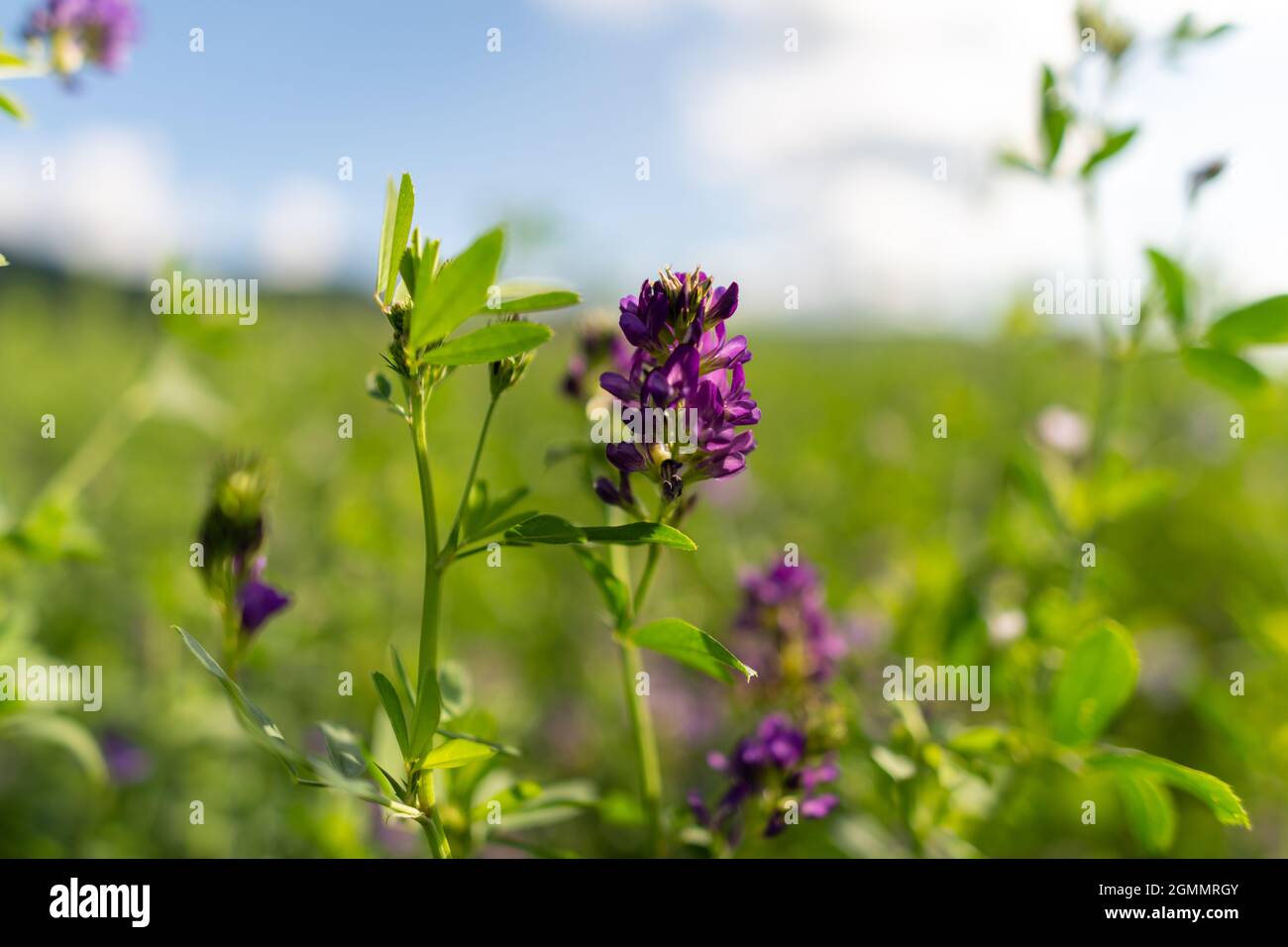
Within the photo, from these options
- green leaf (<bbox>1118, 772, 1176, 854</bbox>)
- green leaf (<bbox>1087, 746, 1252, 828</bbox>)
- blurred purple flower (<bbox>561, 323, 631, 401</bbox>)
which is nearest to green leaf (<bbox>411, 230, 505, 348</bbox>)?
blurred purple flower (<bbox>561, 323, 631, 401</bbox>)

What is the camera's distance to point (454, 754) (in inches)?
42.3

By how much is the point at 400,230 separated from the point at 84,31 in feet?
3.63

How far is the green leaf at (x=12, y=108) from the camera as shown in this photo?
119cm

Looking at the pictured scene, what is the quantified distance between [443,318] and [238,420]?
13.5 ft

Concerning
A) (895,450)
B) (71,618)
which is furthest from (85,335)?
(895,450)

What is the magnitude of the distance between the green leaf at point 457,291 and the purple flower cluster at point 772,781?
0.76 m

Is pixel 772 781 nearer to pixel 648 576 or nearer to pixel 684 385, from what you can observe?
pixel 648 576

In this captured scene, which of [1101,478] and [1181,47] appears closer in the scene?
[1181,47]

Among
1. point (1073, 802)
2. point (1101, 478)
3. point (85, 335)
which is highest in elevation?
point (85, 335)

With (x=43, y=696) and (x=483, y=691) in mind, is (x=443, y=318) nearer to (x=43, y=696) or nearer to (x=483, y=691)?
(x=43, y=696)

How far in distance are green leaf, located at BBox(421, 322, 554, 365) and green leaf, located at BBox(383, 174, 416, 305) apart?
12 cm

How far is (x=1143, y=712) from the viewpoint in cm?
350

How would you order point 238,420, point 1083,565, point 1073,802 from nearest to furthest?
point 1083,565 < point 1073,802 < point 238,420

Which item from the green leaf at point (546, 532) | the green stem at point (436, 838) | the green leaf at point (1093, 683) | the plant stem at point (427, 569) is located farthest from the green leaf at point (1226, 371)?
the green stem at point (436, 838)
